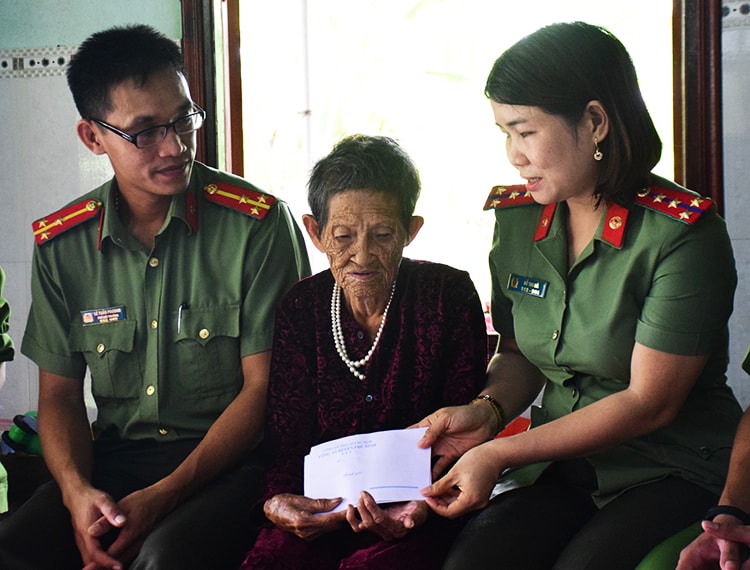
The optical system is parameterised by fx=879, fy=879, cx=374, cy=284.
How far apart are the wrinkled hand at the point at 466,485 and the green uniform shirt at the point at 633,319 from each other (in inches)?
7.3

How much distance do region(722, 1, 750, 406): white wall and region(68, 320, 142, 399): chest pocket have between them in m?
1.73

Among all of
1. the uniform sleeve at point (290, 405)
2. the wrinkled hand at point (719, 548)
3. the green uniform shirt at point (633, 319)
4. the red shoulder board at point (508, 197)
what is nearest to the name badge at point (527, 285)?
the green uniform shirt at point (633, 319)

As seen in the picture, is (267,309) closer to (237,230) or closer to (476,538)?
(237,230)

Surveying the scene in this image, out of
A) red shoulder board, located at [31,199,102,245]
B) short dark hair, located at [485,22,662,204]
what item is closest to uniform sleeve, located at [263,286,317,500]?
red shoulder board, located at [31,199,102,245]

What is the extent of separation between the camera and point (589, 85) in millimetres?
1756

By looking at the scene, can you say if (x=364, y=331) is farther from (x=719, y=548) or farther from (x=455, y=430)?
(x=719, y=548)

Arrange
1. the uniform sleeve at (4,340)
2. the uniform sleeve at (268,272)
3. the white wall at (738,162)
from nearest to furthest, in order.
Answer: the uniform sleeve at (268,272)
the uniform sleeve at (4,340)
the white wall at (738,162)

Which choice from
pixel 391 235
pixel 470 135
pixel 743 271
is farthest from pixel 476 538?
pixel 470 135

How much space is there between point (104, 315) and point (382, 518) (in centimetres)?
96

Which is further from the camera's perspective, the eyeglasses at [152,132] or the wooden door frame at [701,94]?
the wooden door frame at [701,94]

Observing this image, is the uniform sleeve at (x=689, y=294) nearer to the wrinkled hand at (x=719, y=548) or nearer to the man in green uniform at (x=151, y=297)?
the wrinkled hand at (x=719, y=548)

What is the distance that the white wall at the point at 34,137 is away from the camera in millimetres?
3078

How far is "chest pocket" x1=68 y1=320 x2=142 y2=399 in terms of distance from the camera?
2.21 metres

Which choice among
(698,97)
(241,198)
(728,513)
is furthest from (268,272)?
(698,97)
